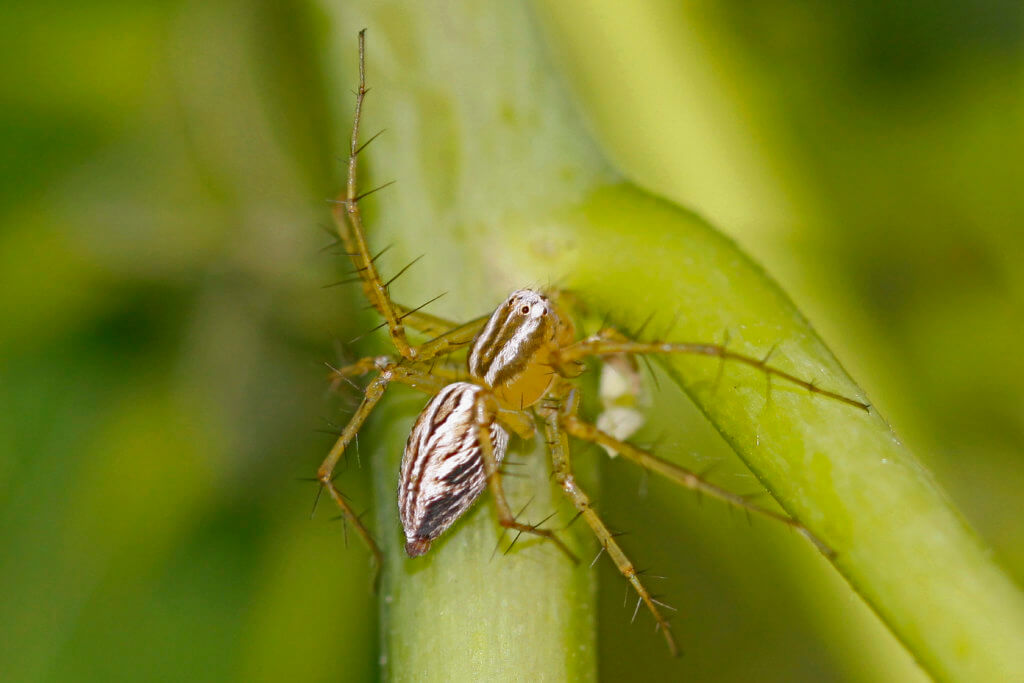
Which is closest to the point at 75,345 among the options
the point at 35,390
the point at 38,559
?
the point at 35,390

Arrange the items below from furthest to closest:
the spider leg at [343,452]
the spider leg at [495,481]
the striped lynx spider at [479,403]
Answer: the spider leg at [343,452] < the striped lynx spider at [479,403] < the spider leg at [495,481]

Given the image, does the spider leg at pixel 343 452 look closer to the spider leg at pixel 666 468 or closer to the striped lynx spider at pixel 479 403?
the striped lynx spider at pixel 479 403

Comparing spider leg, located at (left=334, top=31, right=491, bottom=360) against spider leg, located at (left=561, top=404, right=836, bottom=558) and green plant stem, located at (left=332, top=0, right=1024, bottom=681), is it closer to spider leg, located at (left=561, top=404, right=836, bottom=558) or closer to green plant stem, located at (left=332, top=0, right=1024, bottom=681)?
green plant stem, located at (left=332, top=0, right=1024, bottom=681)

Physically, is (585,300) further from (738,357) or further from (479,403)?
(479,403)

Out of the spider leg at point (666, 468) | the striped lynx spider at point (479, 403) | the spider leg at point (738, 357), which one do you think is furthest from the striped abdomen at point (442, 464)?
the spider leg at point (738, 357)

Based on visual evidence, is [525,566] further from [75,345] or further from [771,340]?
[75,345]

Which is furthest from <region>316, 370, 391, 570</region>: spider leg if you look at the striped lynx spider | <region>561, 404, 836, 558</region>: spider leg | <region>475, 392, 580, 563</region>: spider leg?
<region>561, 404, 836, 558</region>: spider leg
